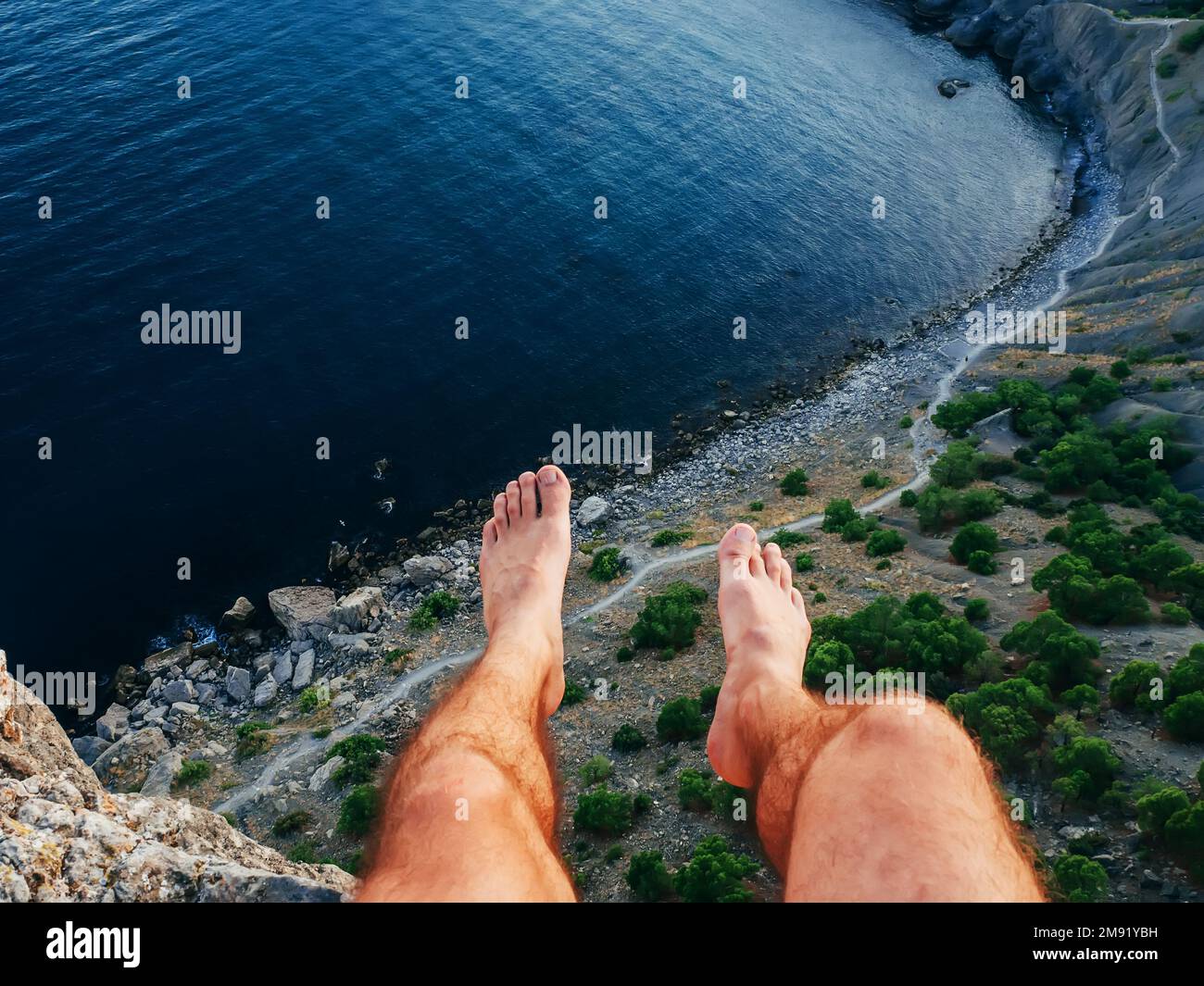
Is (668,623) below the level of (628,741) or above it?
above

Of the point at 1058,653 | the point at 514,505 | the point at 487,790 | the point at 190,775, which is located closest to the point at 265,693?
the point at 190,775

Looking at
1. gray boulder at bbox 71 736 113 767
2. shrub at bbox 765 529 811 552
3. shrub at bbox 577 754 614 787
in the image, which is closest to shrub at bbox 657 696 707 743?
shrub at bbox 577 754 614 787

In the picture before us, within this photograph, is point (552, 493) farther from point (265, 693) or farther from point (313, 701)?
point (265, 693)

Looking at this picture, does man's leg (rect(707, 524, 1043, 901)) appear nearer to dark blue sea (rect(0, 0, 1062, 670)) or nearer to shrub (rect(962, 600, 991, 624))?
shrub (rect(962, 600, 991, 624))

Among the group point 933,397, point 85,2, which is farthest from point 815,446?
point 85,2

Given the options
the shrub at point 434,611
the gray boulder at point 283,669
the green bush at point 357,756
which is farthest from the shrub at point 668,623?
the gray boulder at point 283,669

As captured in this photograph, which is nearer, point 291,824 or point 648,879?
point 648,879
